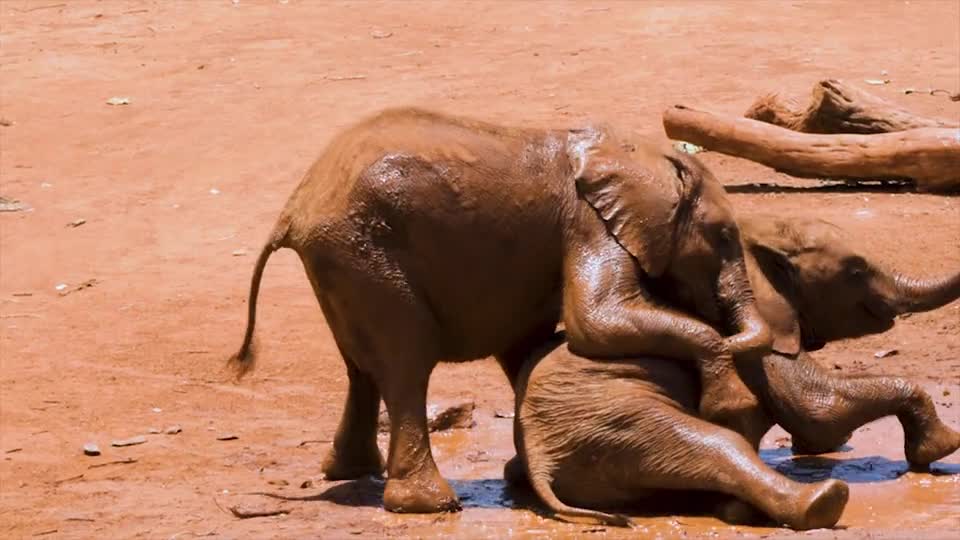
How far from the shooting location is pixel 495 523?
356 inches

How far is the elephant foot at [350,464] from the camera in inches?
389

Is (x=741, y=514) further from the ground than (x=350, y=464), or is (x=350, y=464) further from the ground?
(x=741, y=514)

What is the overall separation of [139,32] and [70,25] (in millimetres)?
897

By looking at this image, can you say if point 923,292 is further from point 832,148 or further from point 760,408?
point 832,148

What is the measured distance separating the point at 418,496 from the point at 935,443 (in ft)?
7.72

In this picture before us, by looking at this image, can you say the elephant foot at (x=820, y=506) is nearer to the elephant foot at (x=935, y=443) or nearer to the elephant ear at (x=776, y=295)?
the elephant ear at (x=776, y=295)

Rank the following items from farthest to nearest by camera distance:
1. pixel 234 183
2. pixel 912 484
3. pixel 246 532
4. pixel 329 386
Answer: pixel 234 183 → pixel 329 386 → pixel 912 484 → pixel 246 532

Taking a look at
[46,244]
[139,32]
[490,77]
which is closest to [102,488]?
[46,244]

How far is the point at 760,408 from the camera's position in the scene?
9422mm

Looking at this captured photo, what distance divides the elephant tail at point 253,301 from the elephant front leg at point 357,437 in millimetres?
542

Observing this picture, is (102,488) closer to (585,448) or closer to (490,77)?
(585,448)

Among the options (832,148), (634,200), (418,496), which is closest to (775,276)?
(634,200)

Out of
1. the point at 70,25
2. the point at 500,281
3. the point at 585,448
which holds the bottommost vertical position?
the point at 70,25

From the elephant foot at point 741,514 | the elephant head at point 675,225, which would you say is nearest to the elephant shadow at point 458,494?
the elephant foot at point 741,514
